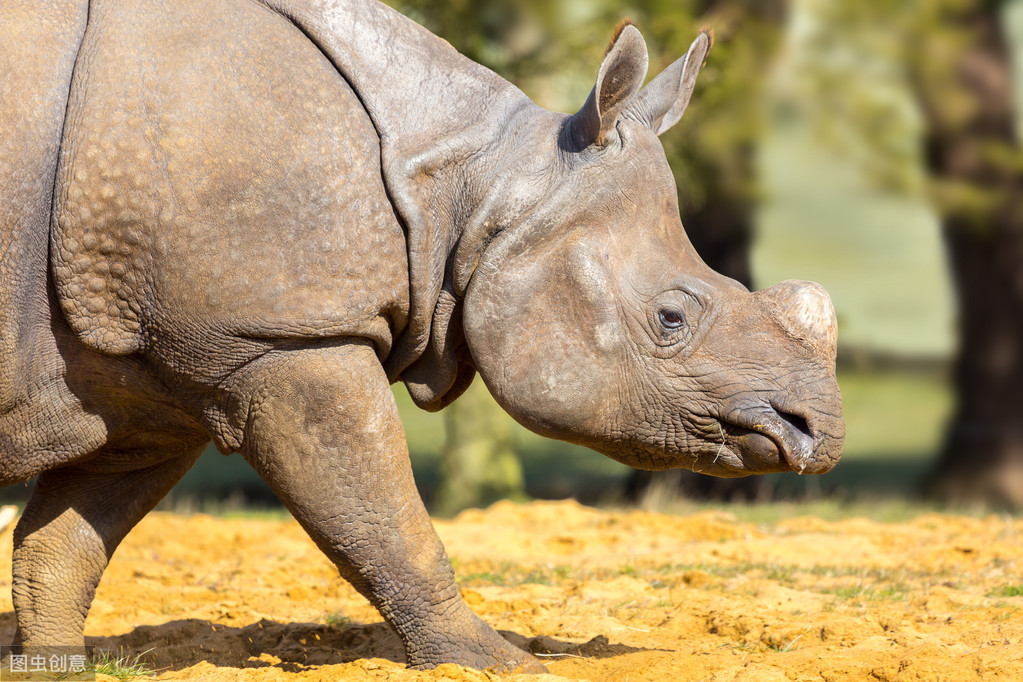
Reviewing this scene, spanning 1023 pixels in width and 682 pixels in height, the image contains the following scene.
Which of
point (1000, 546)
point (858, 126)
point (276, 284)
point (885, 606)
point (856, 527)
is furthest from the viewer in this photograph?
point (858, 126)

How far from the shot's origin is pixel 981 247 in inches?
491

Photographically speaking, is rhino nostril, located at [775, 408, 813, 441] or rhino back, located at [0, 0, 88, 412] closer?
rhino back, located at [0, 0, 88, 412]

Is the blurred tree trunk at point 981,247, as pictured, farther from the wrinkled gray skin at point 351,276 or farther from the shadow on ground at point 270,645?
the wrinkled gray skin at point 351,276

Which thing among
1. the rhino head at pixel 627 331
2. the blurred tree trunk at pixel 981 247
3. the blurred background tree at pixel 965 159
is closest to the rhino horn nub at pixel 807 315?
the rhino head at pixel 627 331

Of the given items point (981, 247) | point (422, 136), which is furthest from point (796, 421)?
point (981, 247)

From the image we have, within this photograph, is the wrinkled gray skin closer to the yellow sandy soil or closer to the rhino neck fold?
the rhino neck fold

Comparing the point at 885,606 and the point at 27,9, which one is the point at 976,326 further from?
the point at 27,9

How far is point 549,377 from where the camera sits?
3695 millimetres

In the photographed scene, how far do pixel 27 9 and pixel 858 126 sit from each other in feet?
29.8

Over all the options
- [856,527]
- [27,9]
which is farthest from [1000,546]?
[27,9]

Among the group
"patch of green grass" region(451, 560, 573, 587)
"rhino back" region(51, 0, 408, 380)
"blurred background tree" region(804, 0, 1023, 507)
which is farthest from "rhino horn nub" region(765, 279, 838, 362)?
"blurred background tree" region(804, 0, 1023, 507)

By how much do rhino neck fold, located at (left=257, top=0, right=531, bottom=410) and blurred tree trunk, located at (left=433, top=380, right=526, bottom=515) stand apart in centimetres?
717

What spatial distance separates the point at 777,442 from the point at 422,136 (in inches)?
59.4

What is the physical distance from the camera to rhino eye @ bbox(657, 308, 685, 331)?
374 centimetres
